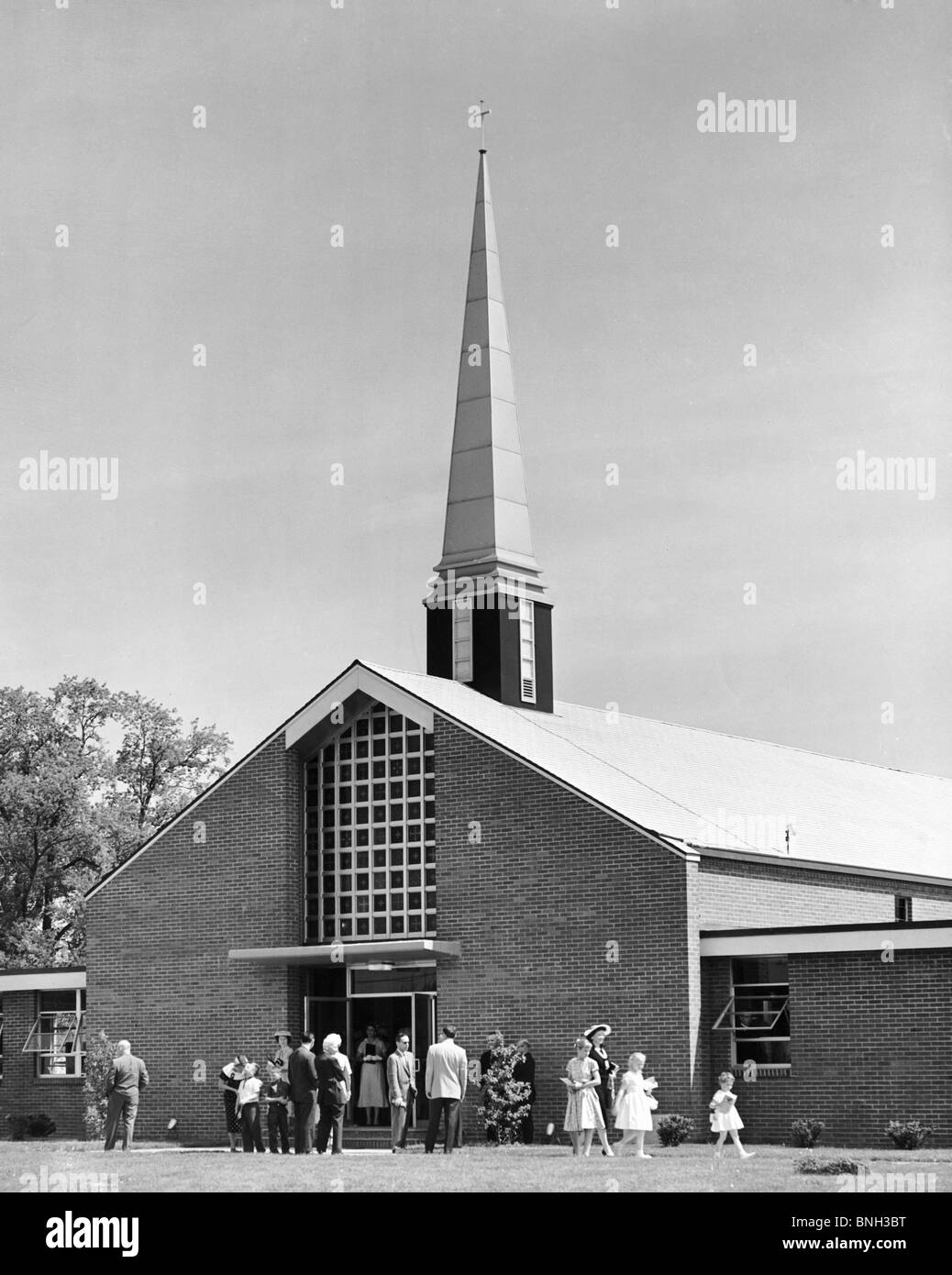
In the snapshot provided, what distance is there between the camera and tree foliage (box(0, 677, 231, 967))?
5419cm

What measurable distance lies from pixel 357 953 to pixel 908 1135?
933 cm

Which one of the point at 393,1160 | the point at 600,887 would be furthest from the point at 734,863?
the point at 393,1160

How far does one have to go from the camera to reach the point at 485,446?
39.7 m

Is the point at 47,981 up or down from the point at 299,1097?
up

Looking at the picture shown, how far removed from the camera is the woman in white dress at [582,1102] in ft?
80.2

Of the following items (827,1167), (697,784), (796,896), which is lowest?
(827,1167)

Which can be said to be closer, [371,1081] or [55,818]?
[371,1081]

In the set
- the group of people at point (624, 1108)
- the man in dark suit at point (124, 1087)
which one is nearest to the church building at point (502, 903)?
the group of people at point (624, 1108)

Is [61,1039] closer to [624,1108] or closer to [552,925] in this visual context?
[552,925]

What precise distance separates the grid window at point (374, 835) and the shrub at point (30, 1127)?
21.0ft

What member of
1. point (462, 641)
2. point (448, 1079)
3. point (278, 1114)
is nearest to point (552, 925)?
point (278, 1114)

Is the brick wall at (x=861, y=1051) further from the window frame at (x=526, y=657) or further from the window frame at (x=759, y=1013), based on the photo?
the window frame at (x=526, y=657)
